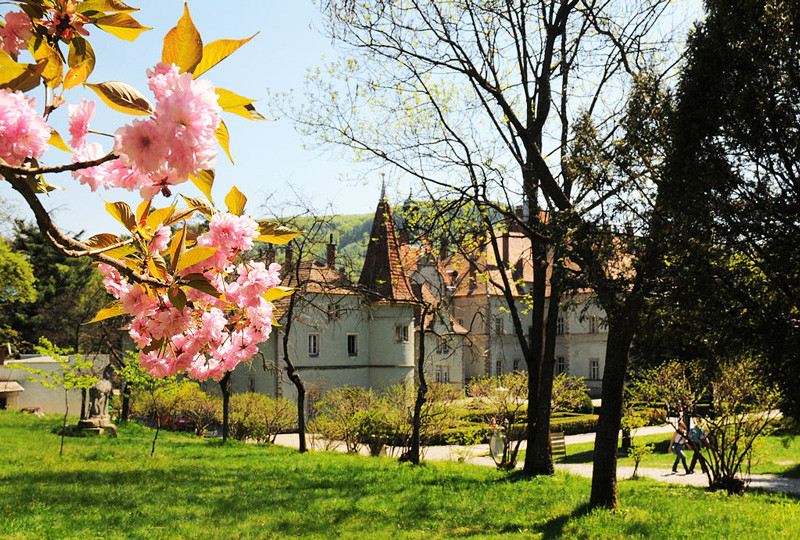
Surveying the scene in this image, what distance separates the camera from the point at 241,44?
4.64 ft

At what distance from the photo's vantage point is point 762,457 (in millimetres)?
20328

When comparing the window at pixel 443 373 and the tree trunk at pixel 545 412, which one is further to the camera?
the window at pixel 443 373

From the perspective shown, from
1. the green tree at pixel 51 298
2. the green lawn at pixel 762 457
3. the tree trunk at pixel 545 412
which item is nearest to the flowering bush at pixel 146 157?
the tree trunk at pixel 545 412

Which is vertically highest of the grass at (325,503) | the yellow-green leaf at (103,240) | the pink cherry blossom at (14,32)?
the pink cherry blossom at (14,32)

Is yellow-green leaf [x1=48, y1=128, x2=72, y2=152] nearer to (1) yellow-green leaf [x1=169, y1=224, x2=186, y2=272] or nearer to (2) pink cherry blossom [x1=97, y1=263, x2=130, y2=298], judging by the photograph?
(1) yellow-green leaf [x1=169, y1=224, x2=186, y2=272]

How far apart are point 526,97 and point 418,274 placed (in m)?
27.1

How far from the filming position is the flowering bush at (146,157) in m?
1.38

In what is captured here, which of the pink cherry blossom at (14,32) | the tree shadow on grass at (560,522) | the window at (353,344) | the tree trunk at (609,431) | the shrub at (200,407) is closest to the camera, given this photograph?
the pink cherry blossom at (14,32)

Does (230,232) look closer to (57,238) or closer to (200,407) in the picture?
(57,238)

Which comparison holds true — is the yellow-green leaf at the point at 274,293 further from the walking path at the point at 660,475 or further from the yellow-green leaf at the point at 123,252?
the walking path at the point at 660,475

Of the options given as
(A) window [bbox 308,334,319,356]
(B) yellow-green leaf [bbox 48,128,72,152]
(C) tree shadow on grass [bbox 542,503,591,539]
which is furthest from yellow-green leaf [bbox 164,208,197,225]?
(A) window [bbox 308,334,319,356]

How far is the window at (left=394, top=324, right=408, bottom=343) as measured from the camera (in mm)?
34094

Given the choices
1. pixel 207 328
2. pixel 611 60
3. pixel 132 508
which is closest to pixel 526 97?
pixel 611 60

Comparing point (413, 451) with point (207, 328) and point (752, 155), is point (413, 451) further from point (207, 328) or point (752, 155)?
point (207, 328)
